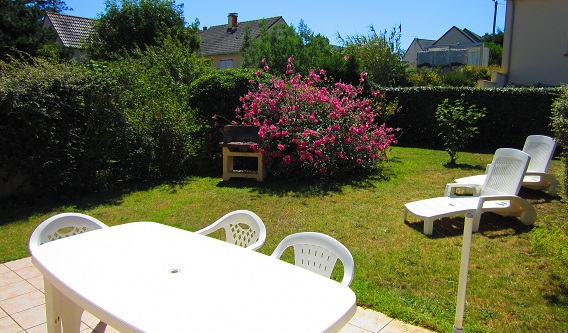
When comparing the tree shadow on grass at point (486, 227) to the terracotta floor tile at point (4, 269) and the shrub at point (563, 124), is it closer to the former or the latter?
the shrub at point (563, 124)

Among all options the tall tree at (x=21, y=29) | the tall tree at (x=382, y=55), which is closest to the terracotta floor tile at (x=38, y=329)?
the tall tree at (x=21, y=29)

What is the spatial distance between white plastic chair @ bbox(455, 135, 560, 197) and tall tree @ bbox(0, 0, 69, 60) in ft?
58.7

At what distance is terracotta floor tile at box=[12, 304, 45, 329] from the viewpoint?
3156 millimetres

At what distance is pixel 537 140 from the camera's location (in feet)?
24.2

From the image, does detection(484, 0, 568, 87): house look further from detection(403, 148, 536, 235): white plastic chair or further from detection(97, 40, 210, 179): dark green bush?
detection(97, 40, 210, 179): dark green bush

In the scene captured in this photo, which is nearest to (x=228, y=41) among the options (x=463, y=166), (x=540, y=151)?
(x=463, y=166)

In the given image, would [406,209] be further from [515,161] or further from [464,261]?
[464,261]

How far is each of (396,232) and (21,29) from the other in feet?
61.9

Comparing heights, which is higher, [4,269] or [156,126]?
[156,126]

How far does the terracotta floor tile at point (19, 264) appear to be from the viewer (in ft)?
14.0

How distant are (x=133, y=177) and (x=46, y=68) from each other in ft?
8.22

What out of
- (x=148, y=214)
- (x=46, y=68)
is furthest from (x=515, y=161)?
(x=46, y=68)

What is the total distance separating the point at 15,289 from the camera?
3746 millimetres

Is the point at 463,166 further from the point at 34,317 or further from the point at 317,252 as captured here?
the point at 34,317
